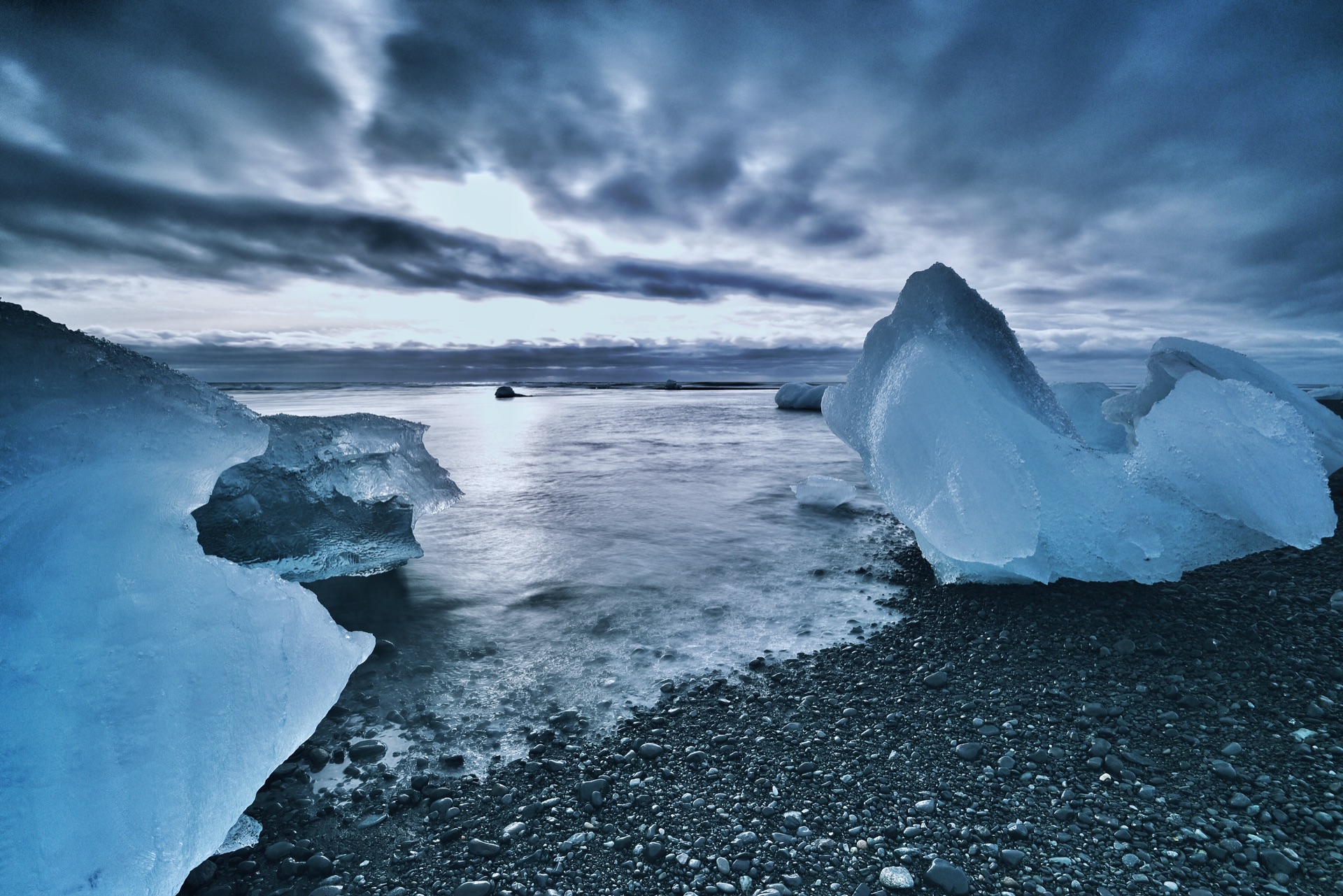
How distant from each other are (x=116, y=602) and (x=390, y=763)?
1.21 metres

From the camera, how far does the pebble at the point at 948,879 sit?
1659 millimetres

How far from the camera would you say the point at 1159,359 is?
6.00m

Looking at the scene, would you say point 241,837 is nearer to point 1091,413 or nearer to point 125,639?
point 125,639

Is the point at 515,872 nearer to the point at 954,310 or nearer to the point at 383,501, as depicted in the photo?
the point at 383,501

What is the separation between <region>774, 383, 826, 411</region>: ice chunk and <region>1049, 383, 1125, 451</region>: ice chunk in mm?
16779

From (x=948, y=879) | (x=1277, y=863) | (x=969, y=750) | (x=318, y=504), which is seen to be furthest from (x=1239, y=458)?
(x=318, y=504)

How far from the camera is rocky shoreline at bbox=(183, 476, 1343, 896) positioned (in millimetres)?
1761

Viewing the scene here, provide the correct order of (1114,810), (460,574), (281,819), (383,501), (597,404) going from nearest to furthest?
(1114,810)
(281,819)
(383,501)
(460,574)
(597,404)

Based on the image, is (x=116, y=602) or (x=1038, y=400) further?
(x=1038, y=400)

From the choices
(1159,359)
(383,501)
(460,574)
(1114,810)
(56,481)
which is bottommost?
(460,574)

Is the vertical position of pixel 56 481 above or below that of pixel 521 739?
above

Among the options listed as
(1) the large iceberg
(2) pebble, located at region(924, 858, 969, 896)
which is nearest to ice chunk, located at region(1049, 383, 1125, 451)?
(1) the large iceberg

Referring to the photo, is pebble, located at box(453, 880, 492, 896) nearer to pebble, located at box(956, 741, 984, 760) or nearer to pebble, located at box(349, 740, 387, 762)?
pebble, located at box(349, 740, 387, 762)

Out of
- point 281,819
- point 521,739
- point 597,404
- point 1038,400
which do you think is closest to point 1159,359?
point 1038,400
